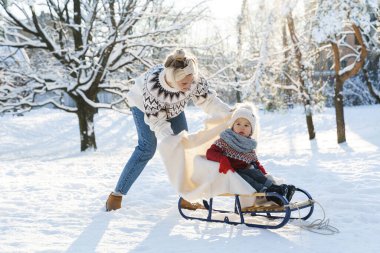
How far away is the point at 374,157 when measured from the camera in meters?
7.64

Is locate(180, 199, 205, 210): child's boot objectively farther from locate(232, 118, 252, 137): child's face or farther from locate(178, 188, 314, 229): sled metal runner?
locate(232, 118, 252, 137): child's face

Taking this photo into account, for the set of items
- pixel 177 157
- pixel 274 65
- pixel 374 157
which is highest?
pixel 274 65

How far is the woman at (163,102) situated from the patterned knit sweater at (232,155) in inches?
14.7

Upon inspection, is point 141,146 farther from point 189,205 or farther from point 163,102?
point 189,205

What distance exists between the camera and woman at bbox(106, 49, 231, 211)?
3539mm

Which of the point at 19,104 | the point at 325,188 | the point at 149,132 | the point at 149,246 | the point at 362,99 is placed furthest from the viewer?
the point at 362,99

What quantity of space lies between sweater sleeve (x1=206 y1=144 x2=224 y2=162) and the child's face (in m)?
0.23

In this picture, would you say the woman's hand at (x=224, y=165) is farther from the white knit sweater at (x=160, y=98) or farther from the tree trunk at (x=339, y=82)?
the tree trunk at (x=339, y=82)

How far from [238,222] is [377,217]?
117 cm

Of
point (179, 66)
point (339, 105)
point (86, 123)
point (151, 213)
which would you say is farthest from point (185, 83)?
point (86, 123)

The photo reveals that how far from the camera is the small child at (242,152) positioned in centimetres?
353

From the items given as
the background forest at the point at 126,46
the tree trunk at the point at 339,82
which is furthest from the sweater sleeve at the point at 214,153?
the tree trunk at the point at 339,82

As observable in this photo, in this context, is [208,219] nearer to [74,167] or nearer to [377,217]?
[377,217]

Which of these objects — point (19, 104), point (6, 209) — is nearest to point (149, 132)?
point (6, 209)
